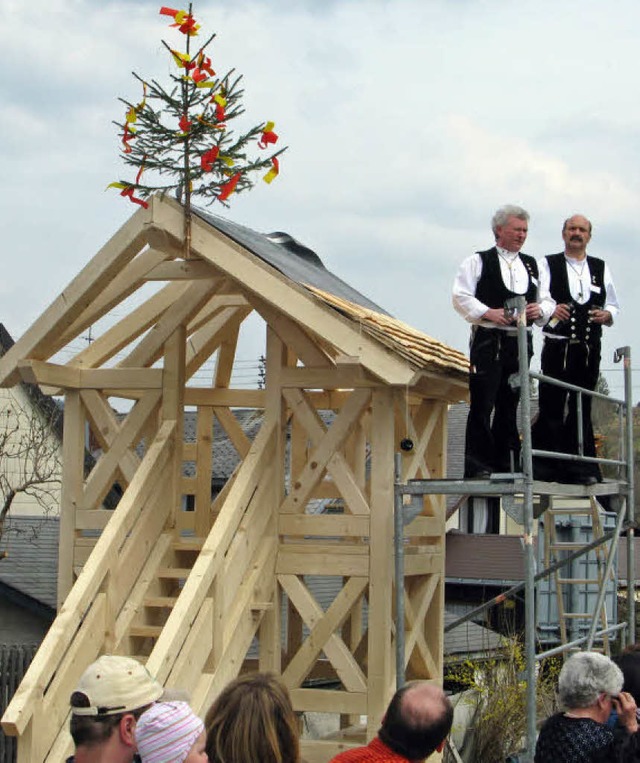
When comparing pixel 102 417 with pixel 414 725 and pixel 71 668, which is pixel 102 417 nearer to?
pixel 71 668

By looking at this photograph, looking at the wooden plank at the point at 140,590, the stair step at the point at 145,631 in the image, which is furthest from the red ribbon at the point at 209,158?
the stair step at the point at 145,631

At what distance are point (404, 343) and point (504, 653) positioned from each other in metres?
8.04

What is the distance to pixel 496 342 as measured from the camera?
31.8 ft

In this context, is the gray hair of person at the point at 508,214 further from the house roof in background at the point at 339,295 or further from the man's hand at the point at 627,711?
the man's hand at the point at 627,711

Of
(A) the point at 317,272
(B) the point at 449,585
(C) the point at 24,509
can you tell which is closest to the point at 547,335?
(A) the point at 317,272

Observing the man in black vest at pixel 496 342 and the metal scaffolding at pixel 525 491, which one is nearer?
the metal scaffolding at pixel 525 491

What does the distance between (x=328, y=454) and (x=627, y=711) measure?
4027 mm

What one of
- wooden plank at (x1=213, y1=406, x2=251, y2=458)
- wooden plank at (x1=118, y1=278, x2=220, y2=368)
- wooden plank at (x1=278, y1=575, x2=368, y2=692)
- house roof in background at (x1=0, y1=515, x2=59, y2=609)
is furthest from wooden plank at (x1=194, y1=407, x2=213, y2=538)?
house roof in background at (x1=0, y1=515, x2=59, y2=609)

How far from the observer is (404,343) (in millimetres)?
9445

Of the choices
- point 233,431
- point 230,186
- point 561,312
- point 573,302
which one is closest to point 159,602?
point 233,431

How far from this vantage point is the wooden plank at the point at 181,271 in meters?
9.77

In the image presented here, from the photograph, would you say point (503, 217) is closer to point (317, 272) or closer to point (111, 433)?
point (317, 272)

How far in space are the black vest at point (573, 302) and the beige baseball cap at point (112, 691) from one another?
6269 millimetres

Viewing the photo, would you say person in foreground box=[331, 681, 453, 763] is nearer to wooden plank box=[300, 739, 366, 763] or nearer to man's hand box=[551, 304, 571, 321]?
wooden plank box=[300, 739, 366, 763]
